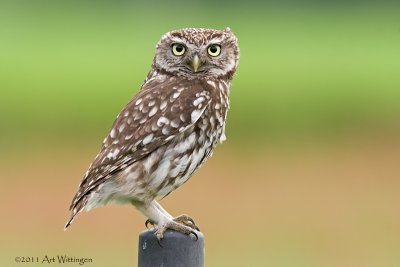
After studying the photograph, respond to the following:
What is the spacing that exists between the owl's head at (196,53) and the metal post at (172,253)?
1148 mm

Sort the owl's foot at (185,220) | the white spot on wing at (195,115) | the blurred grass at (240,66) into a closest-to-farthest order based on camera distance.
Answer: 1. the owl's foot at (185,220)
2. the white spot on wing at (195,115)
3. the blurred grass at (240,66)

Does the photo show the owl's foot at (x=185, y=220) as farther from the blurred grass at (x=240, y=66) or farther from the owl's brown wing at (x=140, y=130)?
the blurred grass at (x=240, y=66)

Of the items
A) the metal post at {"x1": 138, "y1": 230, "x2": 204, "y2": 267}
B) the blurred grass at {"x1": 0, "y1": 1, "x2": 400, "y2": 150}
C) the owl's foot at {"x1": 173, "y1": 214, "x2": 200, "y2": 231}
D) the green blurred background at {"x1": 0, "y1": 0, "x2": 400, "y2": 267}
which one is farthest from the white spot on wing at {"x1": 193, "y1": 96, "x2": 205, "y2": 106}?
the blurred grass at {"x1": 0, "y1": 1, "x2": 400, "y2": 150}

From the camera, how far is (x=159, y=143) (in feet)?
15.1

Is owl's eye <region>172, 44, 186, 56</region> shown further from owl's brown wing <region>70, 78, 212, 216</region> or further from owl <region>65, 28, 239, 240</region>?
owl's brown wing <region>70, 78, 212, 216</region>

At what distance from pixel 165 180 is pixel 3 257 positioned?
13.2 feet

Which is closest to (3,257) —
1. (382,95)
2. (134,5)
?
(382,95)

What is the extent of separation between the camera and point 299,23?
21.1 metres

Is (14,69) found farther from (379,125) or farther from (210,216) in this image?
(210,216)

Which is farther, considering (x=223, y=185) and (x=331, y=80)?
(x=331, y=80)

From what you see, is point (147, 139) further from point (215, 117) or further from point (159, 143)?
point (215, 117)

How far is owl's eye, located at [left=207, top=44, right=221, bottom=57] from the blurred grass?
8020mm

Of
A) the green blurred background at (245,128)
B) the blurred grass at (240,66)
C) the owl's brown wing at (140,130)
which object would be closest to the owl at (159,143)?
the owl's brown wing at (140,130)

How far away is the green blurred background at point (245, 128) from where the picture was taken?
9148mm
